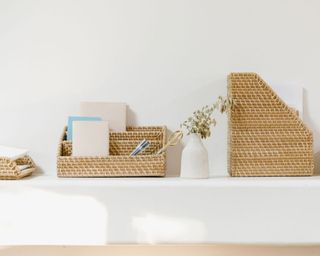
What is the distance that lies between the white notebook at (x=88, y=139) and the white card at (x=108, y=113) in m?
0.09

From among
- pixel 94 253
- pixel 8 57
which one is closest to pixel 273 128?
pixel 94 253

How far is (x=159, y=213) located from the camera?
123cm

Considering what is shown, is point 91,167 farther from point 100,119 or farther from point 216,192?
point 216,192

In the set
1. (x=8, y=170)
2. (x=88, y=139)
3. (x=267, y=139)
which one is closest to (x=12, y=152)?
(x=8, y=170)

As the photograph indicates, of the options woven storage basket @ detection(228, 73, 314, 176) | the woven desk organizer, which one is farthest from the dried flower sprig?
the woven desk organizer

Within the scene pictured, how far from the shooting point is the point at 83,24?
152cm

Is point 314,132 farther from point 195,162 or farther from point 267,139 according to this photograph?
point 195,162

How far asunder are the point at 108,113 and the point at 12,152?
346 mm

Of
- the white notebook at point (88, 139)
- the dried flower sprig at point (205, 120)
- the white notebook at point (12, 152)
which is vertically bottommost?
the white notebook at point (12, 152)

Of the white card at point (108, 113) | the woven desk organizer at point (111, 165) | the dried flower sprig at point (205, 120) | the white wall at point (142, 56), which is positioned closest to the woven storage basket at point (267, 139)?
the dried flower sprig at point (205, 120)

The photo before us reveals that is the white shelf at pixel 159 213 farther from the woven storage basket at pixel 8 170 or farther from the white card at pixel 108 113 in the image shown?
the white card at pixel 108 113

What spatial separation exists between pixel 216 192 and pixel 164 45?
586mm

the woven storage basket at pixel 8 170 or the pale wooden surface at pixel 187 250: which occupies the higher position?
the woven storage basket at pixel 8 170

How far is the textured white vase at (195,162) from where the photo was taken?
1.35m
